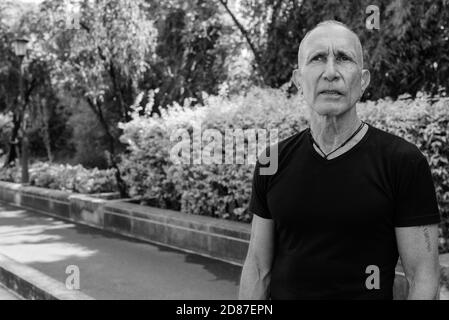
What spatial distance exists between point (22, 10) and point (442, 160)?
1653 centimetres

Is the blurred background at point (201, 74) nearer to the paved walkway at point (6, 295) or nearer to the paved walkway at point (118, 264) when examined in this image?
the paved walkway at point (118, 264)

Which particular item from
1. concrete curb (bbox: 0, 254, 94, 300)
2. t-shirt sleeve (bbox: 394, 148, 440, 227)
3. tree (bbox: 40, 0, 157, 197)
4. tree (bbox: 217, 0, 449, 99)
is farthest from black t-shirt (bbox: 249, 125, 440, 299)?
tree (bbox: 40, 0, 157, 197)

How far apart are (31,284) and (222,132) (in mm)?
3500

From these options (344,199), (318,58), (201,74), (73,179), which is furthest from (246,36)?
(344,199)

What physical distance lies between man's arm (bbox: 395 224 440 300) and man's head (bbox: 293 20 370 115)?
47 cm

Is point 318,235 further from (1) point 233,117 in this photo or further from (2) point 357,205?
Result: (1) point 233,117

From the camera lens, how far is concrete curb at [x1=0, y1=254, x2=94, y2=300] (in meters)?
5.62

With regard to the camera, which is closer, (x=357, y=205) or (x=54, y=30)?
(x=357, y=205)

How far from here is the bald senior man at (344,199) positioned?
1.88m

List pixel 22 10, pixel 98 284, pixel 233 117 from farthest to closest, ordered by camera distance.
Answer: pixel 22 10 → pixel 233 117 → pixel 98 284

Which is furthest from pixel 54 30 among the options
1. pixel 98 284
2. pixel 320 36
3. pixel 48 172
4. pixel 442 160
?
pixel 320 36

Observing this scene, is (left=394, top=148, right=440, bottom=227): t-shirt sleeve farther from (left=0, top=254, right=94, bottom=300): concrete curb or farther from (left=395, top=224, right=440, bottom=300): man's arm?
(left=0, top=254, right=94, bottom=300): concrete curb

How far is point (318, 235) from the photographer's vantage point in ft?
6.45

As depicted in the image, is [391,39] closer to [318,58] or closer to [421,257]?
[318,58]
